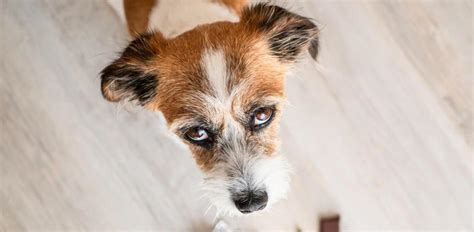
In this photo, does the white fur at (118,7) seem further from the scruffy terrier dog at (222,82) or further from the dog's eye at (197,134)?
the dog's eye at (197,134)

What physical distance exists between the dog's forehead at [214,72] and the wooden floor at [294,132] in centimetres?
51

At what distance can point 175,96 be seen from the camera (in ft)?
3.99

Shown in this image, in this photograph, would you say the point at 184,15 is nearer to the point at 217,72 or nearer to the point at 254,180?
the point at 217,72

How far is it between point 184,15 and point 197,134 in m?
0.35

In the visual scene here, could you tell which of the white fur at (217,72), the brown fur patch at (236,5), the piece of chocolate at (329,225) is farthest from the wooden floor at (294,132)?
the white fur at (217,72)

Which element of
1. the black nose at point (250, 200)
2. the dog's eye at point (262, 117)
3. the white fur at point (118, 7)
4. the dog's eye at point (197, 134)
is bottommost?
the black nose at point (250, 200)

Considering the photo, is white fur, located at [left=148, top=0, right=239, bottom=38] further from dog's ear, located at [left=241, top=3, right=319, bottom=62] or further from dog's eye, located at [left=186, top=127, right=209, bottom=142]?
dog's eye, located at [left=186, top=127, right=209, bottom=142]

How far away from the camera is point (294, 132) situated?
1770 mm

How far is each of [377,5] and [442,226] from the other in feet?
2.91

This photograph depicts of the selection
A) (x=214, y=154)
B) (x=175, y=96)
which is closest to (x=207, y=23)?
(x=175, y=96)

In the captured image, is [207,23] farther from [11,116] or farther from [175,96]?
[11,116]

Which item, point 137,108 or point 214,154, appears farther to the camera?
point 137,108

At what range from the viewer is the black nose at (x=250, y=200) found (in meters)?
1.28

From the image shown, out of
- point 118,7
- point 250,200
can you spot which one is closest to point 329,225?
point 250,200
